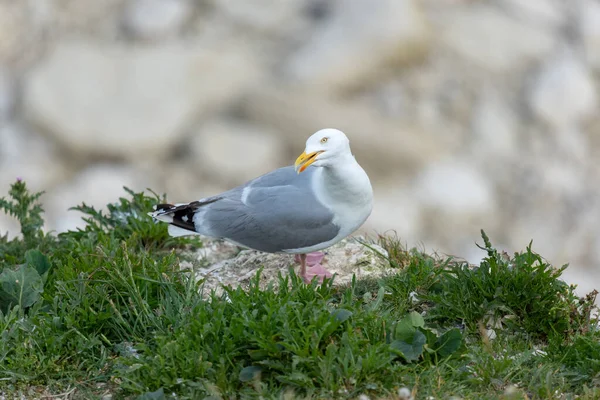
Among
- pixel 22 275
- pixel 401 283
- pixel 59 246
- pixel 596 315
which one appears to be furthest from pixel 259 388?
pixel 59 246

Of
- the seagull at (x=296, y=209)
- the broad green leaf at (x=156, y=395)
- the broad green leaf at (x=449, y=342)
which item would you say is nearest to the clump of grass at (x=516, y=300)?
the broad green leaf at (x=449, y=342)

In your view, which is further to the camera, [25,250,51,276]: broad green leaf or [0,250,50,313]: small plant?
[25,250,51,276]: broad green leaf

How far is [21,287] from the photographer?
4.07 meters

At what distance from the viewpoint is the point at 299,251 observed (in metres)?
4.45

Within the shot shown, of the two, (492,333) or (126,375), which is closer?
(126,375)

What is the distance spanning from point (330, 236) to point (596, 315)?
4.74 ft

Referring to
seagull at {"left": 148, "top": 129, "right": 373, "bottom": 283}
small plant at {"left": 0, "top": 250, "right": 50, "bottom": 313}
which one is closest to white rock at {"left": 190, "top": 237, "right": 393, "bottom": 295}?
seagull at {"left": 148, "top": 129, "right": 373, "bottom": 283}

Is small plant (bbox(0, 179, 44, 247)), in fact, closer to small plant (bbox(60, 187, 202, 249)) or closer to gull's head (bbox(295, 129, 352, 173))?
small plant (bbox(60, 187, 202, 249))

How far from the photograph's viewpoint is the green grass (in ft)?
11.1

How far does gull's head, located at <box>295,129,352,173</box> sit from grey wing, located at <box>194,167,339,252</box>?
31 cm

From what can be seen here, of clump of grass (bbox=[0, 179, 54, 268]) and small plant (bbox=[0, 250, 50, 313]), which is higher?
Result: clump of grass (bbox=[0, 179, 54, 268])

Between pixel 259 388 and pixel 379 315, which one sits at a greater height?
pixel 379 315

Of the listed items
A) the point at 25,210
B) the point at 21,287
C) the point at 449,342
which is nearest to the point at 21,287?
the point at 21,287

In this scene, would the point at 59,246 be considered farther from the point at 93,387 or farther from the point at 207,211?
the point at 93,387
